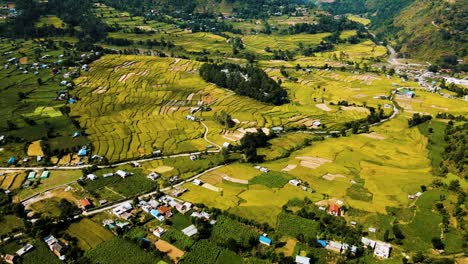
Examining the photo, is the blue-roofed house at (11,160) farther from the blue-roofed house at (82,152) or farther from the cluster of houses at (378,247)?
the cluster of houses at (378,247)

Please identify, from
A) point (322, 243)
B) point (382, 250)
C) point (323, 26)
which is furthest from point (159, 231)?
point (323, 26)

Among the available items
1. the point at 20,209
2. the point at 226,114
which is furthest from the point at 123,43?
the point at 20,209

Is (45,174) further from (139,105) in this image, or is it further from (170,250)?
(139,105)

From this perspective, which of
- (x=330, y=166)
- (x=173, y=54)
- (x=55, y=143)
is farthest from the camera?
(x=173, y=54)

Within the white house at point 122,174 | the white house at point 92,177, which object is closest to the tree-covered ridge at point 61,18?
the white house at point 122,174

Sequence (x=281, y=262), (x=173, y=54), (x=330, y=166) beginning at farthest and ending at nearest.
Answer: (x=173, y=54) < (x=330, y=166) < (x=281, y=262)

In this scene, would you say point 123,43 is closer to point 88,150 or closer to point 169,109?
point 169,109

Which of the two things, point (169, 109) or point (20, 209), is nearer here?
point (20, 209)
